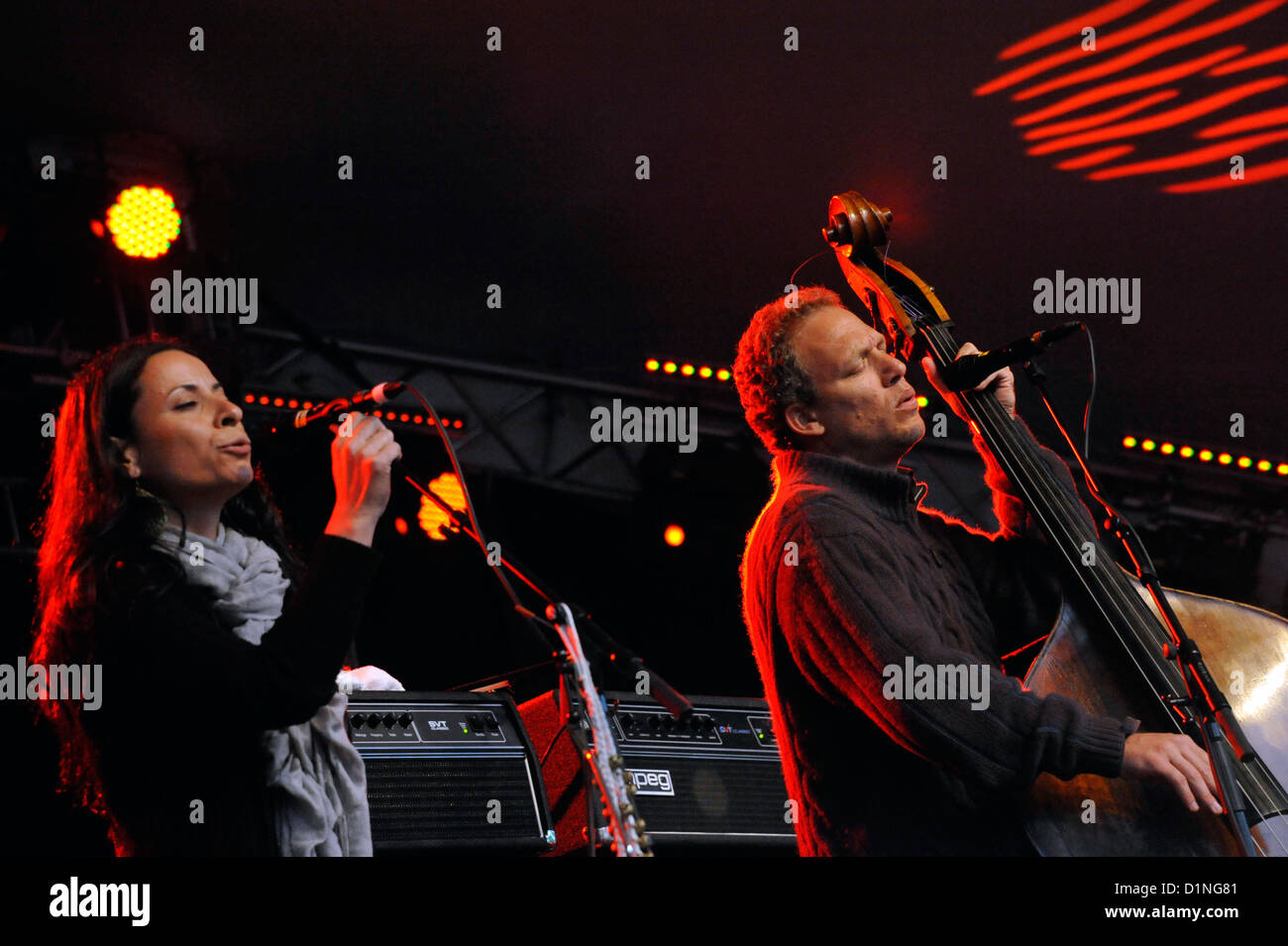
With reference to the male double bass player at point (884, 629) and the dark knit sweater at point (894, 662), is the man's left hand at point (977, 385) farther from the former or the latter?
the dark knit sweater at point (894, 662)

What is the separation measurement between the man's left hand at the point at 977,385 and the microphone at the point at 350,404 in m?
1.03

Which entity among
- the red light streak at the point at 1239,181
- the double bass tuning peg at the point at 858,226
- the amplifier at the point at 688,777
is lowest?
the amplifier at the point at 688,777

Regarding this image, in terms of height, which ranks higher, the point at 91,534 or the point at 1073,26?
the point at 1073,26

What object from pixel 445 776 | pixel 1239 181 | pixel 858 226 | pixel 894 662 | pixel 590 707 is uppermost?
pixel 1239 181

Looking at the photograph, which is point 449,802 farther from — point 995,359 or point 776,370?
point 995,359

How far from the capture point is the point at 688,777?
344cm

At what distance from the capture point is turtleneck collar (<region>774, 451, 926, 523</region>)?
7.90 ft

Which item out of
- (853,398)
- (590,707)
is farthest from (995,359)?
(590,707)

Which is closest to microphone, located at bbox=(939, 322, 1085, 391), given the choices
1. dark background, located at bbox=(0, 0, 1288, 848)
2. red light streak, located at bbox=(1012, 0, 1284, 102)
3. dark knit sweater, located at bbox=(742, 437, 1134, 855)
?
dark knit sweater, located at bbox=(742, 437, 1134, 855)

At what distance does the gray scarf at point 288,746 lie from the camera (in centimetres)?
218

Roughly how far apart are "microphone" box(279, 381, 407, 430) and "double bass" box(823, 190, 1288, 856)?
107cm

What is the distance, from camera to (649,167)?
17.0 ft

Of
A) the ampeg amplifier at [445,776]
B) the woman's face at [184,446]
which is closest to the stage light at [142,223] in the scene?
the ampeg amplifier at [445,776]

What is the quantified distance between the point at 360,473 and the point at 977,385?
1.19 metres
